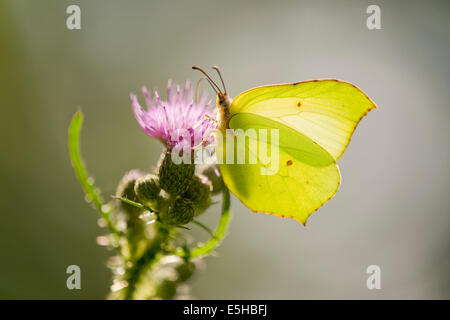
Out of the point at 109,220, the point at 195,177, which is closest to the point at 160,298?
the point at 109,220

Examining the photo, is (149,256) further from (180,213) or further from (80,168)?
(80,168)

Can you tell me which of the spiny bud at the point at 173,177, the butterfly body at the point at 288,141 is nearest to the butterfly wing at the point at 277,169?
the butterfly body at the point at 288,141

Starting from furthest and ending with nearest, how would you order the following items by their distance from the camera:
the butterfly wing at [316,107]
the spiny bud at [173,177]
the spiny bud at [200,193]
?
the butterfly wing at [316,107] < the spiny bud at [200,193] < the spiny bud at [173,177]

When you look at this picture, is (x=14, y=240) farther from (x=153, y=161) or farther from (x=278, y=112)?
(x=278, y=112)

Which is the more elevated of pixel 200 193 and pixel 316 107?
pixel 316 107

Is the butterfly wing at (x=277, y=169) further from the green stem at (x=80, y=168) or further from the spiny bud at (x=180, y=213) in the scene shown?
the green stem at (x=80, y=168)

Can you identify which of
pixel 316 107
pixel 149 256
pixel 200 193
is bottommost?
pixel 149 256

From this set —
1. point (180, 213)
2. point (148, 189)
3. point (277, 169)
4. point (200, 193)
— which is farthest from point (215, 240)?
point (277, 169)
